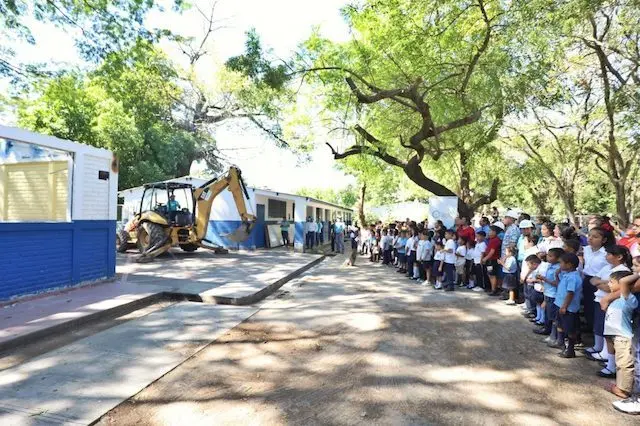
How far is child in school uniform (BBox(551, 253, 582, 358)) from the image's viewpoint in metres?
5.31

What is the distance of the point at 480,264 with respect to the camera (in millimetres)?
10062

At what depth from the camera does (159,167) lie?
79.4 ft

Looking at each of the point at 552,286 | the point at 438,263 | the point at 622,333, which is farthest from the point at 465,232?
the point at 622,333

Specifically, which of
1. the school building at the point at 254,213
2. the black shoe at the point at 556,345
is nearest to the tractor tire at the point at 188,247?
the school building at the point at 254,213

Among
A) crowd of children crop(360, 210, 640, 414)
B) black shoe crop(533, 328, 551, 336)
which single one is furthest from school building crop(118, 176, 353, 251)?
black shoe crop(533, 328, 551, 336)

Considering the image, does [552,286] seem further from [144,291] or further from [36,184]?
[36,184]

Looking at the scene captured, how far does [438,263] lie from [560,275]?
16.9ft

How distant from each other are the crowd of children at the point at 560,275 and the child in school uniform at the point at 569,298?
0.4 inches

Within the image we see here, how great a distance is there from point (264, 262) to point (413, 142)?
20.5ft

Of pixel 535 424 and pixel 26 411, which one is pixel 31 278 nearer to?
pixel 26 411

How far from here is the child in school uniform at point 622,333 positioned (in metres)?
4.05

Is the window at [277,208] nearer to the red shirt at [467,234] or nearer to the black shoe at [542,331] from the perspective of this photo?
the red shirt at [467,234]

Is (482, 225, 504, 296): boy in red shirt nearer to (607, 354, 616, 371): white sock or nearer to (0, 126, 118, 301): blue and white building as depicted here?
(607, 354, 616, 371): white sock

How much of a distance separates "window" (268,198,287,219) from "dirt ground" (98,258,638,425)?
15.5 metres
